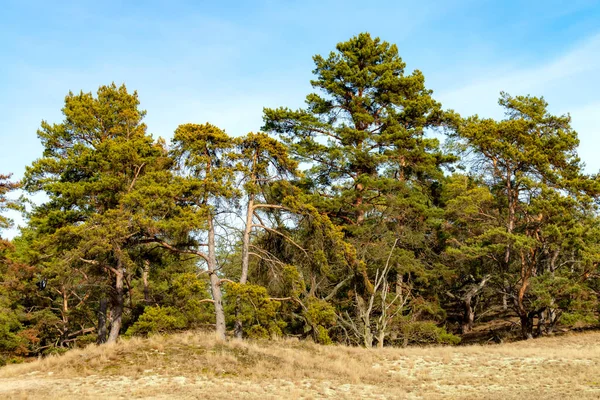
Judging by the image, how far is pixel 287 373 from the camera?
1523cm

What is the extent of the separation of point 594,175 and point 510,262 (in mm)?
6570

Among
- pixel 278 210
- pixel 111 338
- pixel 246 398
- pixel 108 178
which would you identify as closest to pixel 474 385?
pixel 246 398

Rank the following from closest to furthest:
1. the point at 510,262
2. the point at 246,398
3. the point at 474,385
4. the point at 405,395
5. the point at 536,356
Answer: the point at 246,398 < the point at 405,395 < the point at 474,385 < the point at 536,356 < the point at 510,262

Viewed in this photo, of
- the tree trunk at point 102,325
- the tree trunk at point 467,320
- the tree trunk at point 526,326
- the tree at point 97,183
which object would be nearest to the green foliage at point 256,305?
the tree at point 97,183

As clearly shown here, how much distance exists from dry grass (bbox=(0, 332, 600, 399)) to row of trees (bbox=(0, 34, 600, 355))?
8.15 feet

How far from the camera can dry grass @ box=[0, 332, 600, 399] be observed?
1301cm

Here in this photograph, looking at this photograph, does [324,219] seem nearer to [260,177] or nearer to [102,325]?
[260,177]

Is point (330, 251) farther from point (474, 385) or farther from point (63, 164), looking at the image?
point (63, 164)

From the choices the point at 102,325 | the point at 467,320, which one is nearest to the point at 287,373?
the point at 102,325

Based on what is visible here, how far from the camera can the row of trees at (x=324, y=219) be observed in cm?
2047

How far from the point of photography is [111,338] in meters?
21.9

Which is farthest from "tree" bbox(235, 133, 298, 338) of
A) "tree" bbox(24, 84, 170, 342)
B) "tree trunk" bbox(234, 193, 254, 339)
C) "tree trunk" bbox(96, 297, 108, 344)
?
"tree trunk" bbox(96, 297, 108, 344)

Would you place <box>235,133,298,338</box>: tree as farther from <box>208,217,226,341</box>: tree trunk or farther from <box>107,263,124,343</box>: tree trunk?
<box>107,263,124,343</box>: tree trunk

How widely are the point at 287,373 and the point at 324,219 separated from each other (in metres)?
7.98
